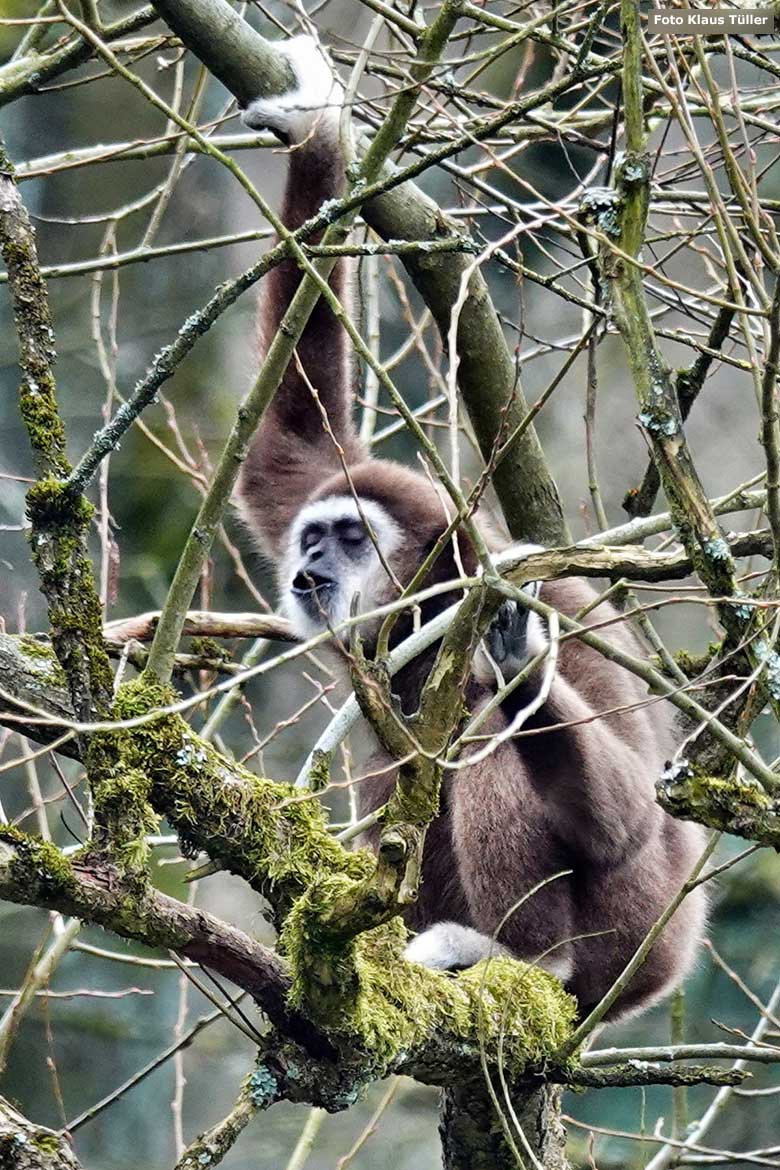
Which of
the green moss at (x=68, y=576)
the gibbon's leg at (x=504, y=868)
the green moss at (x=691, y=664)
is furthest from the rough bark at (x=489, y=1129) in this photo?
the green moss at (x=68, y=576)

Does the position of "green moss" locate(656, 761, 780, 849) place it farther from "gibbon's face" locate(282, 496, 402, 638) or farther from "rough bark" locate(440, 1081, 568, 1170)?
"gibbon's face" locate(282, 496, 402, 638)

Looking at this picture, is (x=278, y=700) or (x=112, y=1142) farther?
(x=278, y=700)

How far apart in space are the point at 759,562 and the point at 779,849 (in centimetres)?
603

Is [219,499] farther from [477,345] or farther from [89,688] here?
[477,345]

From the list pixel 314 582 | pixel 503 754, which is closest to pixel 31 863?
pixel 503 754

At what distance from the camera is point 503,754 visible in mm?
4980

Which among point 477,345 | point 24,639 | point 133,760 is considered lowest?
point 133,760

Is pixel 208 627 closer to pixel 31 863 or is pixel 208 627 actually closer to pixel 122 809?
pixel 122 809

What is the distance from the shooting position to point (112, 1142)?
10516 millimetres

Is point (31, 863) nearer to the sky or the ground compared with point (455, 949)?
nearer to the sky

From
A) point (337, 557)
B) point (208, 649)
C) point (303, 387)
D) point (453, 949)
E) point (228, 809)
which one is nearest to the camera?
point (228, 809)

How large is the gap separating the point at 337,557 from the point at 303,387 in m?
0.87

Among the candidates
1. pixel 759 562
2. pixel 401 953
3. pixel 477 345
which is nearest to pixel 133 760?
pixel 401 953

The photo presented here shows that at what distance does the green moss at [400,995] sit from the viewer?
306 cm
